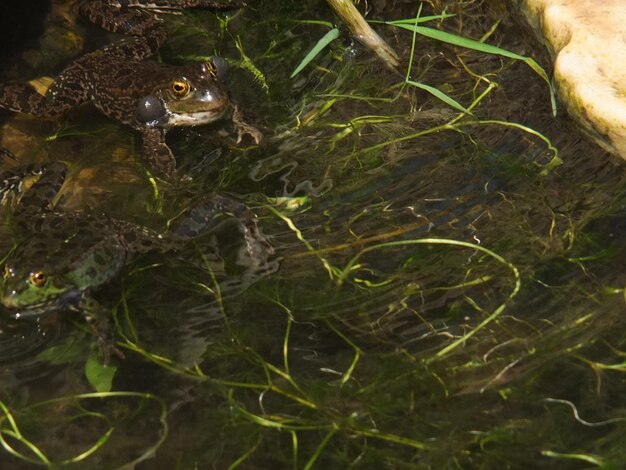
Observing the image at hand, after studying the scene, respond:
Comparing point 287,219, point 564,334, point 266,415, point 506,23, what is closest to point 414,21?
point 506,23

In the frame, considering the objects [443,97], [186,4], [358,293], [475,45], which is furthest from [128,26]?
[358,293]

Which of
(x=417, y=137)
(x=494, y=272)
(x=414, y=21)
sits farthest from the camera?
(x=414, y=21)

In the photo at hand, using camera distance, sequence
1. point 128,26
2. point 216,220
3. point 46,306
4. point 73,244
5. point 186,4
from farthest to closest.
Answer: point 186,4, point 128,26, point 216,220, point 73,244, point 46,306

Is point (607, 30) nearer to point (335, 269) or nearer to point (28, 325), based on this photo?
point (335, 269)

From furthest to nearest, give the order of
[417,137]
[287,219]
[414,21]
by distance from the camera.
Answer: [414,21], [417,137], [287,219]

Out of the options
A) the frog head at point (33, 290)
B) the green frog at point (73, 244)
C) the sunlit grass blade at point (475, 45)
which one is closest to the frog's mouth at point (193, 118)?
the green frog at point (73, 244)

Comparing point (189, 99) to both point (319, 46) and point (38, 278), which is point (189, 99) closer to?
point (319, 46)

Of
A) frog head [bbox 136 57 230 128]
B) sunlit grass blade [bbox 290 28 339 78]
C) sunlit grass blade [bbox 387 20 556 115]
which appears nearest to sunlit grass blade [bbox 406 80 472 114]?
sunlit grass blade [bbox 387 20 556 115]
